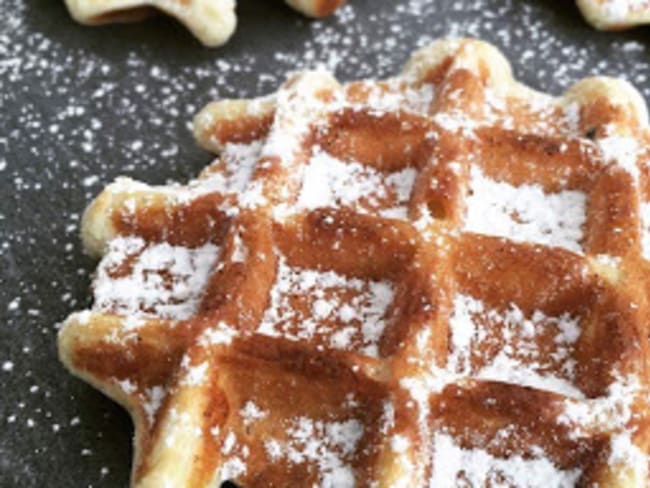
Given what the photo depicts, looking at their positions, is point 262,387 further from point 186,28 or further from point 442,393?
point 186,28

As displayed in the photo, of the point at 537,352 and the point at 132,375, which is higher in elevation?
the point at 537,352

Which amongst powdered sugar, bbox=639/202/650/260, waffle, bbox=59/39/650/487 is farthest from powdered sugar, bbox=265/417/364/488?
powdered sugar, bbox=639/202/650/260

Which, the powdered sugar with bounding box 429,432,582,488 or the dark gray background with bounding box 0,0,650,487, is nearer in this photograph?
the powdered sugar with bounding box 429,432,582,488

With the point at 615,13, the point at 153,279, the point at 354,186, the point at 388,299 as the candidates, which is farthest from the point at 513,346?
the point at 615,13

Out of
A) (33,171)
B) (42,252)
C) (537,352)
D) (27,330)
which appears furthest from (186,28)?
(537,352)

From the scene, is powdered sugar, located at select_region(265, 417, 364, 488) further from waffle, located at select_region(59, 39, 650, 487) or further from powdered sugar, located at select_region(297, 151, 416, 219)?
powdered sugar, located at select_region(297, 151, 416, 219)
